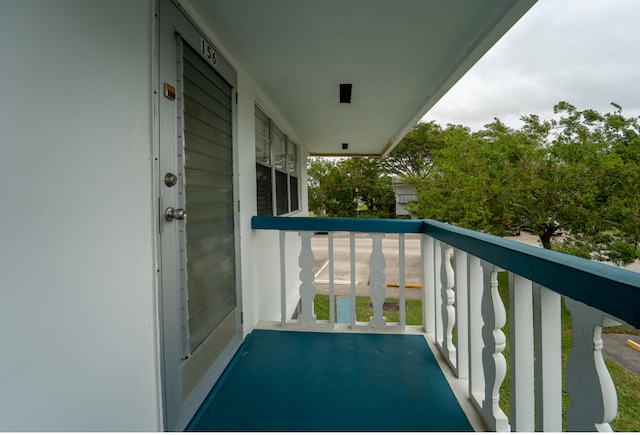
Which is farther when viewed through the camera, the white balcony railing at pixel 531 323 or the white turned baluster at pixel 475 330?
the white turned baluster at pixel 475 330

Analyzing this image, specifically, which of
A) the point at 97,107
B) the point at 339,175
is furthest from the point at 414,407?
the point at 339,175

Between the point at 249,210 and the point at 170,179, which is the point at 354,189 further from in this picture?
the point at 170,179

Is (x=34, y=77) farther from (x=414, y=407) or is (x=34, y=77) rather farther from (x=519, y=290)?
(x=414, y=407)

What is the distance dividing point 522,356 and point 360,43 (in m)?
2.05

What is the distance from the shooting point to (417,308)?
22.3 feet

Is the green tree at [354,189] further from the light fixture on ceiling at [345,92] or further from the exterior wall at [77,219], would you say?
the exterior wall at [77,219]

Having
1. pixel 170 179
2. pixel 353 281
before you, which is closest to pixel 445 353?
pixel 353 281

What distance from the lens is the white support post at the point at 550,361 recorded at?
0.91m

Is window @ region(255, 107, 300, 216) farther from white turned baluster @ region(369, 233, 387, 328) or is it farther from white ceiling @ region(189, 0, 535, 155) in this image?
white turned baluster @ region(369, 233, 387, 328)

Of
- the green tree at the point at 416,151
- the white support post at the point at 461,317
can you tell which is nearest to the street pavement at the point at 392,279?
the white support post at the point at 461,317

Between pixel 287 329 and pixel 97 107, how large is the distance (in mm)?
1992

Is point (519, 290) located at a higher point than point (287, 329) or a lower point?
higher

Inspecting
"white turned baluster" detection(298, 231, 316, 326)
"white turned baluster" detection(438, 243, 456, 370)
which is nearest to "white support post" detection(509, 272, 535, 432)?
"white turned baluster" detection(438, 243, 456, 370)

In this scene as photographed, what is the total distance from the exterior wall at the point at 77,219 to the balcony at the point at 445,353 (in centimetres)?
68
